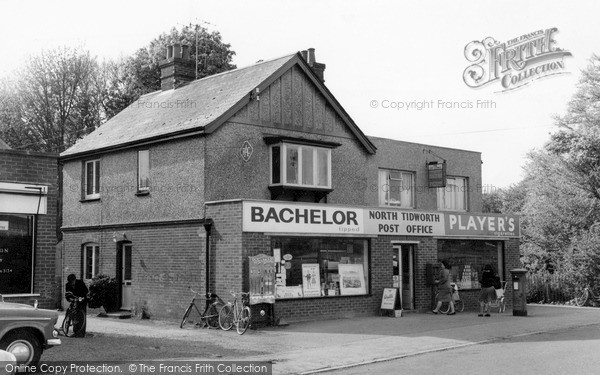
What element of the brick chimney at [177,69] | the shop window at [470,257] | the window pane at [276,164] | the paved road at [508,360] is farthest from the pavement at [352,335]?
the brick chimney at [177,69]

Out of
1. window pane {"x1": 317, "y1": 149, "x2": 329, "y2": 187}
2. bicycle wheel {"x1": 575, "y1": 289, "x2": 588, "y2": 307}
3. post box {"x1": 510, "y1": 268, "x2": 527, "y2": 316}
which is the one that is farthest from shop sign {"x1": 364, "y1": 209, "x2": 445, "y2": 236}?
bicycle wheel {"x1": 575, "y1": 289, "x2": 588, "y2": 307}

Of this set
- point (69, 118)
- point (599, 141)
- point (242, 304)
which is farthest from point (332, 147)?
point (69, 118)

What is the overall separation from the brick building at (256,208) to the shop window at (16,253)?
5403 mm

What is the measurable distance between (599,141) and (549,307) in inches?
433

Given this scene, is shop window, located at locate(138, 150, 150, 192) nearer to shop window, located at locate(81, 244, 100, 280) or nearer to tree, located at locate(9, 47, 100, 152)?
shop window, located at locate(81, 244, 100, 280)

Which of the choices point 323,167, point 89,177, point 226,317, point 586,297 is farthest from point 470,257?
point 89,177

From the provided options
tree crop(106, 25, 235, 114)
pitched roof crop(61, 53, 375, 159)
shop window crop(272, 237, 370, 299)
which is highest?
tree crop(106, 25, 235, 114)

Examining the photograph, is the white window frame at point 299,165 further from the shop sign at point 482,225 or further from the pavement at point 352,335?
the shop sign at point 482,225

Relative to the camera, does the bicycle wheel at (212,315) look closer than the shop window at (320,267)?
Yes

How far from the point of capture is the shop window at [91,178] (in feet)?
84.4

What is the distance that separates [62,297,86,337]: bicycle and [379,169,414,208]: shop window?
13602 mm

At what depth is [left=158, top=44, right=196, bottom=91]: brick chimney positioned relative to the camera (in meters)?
27.7

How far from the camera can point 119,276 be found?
23.8 meters

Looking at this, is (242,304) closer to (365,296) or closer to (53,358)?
(365,296)
